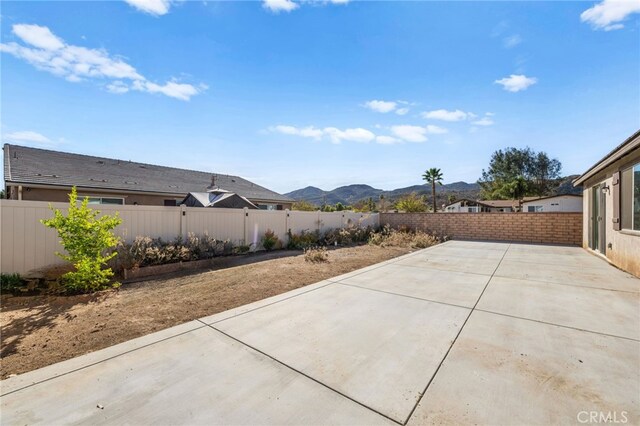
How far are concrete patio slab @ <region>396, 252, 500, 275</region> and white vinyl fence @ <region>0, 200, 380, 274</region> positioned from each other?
527cm

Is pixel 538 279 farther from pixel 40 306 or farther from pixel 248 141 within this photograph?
pixel 248 141

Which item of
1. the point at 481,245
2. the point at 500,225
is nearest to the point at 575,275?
the point at 481,245

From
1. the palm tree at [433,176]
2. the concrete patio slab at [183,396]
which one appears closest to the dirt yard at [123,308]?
the concrete patio slab at [183,396]

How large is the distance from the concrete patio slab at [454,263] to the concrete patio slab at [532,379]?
12.4 ft

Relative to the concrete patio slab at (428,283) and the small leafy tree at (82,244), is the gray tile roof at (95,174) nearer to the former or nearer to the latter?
the small leafy tree at (82,244)

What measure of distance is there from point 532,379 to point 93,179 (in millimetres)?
17228

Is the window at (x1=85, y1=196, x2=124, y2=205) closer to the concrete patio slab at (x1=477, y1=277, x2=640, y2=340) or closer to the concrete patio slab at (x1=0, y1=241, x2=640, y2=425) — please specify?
the concrete patio slab at (x1=0, y1=241, x2=640, y2=425)

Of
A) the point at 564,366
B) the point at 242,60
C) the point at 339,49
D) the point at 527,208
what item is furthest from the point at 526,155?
the point at 564,366

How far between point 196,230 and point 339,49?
852 centimetres

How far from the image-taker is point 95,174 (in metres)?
14.1

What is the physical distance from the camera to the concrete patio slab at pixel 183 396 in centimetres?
197

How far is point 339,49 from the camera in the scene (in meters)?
10.6

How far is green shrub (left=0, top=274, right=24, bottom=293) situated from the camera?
507 cm

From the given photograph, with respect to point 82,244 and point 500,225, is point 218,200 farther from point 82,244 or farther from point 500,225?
point 500,225
